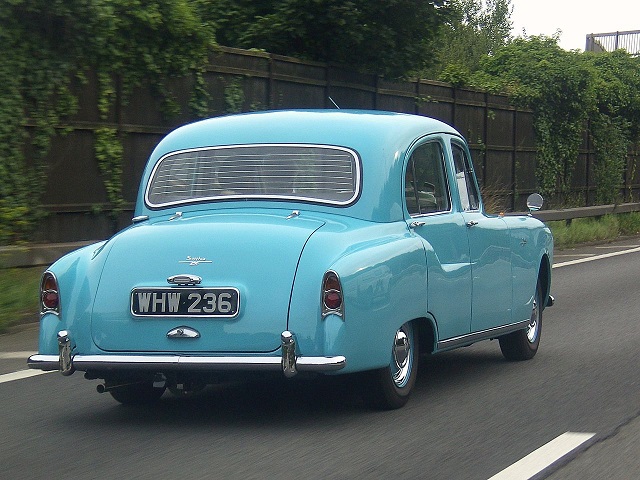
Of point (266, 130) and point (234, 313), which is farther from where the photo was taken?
point (266, 130)

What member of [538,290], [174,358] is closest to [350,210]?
[174,358]

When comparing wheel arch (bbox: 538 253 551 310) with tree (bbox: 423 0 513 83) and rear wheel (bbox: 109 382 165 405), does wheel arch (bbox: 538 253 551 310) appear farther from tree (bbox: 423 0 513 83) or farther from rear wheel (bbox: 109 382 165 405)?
tree (bbox: 423 0 513 83)

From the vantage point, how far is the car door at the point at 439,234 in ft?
25.1

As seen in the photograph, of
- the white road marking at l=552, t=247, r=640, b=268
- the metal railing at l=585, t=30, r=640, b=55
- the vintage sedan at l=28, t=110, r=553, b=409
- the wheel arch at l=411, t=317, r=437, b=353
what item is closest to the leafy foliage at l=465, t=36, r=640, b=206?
the white road marking at l=552, t=247, r=640, b=268

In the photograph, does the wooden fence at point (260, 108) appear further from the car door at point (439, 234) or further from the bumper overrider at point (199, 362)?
the bumper overrider at point (199, 362)

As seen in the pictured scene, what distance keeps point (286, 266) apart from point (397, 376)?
3.65 feet

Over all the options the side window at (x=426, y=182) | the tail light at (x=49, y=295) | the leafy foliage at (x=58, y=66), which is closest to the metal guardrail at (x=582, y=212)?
the leafy foliage at (x=58, y=66)

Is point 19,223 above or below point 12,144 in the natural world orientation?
below

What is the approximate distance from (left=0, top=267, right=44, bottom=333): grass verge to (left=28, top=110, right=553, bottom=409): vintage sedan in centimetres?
361

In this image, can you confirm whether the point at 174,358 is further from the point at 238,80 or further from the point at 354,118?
the point at 238,80

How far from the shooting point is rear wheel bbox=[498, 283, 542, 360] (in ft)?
31.0

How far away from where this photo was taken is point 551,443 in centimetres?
650

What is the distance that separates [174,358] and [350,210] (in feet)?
4.74

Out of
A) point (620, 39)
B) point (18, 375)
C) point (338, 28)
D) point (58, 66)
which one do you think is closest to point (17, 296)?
point (18, 375)
